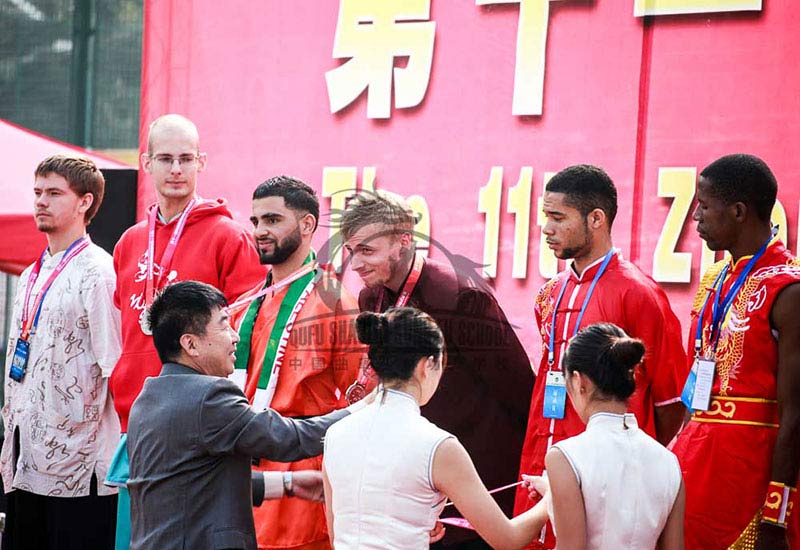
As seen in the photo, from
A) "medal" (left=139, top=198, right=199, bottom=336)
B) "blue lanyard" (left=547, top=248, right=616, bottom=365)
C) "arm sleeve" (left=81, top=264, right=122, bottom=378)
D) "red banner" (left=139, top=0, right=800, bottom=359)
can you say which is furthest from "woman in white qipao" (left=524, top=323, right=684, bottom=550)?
"arm sleeve" (left=81, top=264, right=122, bottom=378)

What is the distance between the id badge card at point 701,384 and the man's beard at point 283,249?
1.27 m

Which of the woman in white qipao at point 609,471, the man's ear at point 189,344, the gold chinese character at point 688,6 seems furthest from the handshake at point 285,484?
the gold chinese character at point 688,6

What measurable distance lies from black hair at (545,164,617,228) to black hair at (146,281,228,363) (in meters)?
1.01

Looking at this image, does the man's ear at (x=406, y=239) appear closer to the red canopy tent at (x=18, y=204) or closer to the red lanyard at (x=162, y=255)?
the red lanyard at (x=162, y=255)

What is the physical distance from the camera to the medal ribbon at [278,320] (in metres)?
3.64

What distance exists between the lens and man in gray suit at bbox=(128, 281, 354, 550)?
9.94 feet

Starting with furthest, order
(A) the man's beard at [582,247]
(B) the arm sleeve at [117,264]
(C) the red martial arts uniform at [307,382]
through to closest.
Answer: (B) the arm sleeve at [117,264] → (C) the red martial arts uniform at [307,382] → (A) the man's beard at [582,247]

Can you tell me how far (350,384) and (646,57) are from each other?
4.64 ft

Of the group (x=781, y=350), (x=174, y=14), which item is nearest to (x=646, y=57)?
(x=781, y=350)

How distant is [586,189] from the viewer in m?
3.43

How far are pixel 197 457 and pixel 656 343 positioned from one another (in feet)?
4.08

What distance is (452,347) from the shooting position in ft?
12.5

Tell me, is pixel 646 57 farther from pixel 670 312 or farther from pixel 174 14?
pixel 174 14

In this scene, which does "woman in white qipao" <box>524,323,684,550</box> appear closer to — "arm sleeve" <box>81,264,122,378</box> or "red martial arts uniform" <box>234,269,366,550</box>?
"red martial arts uniform" <box>234,269,366,550</box>
